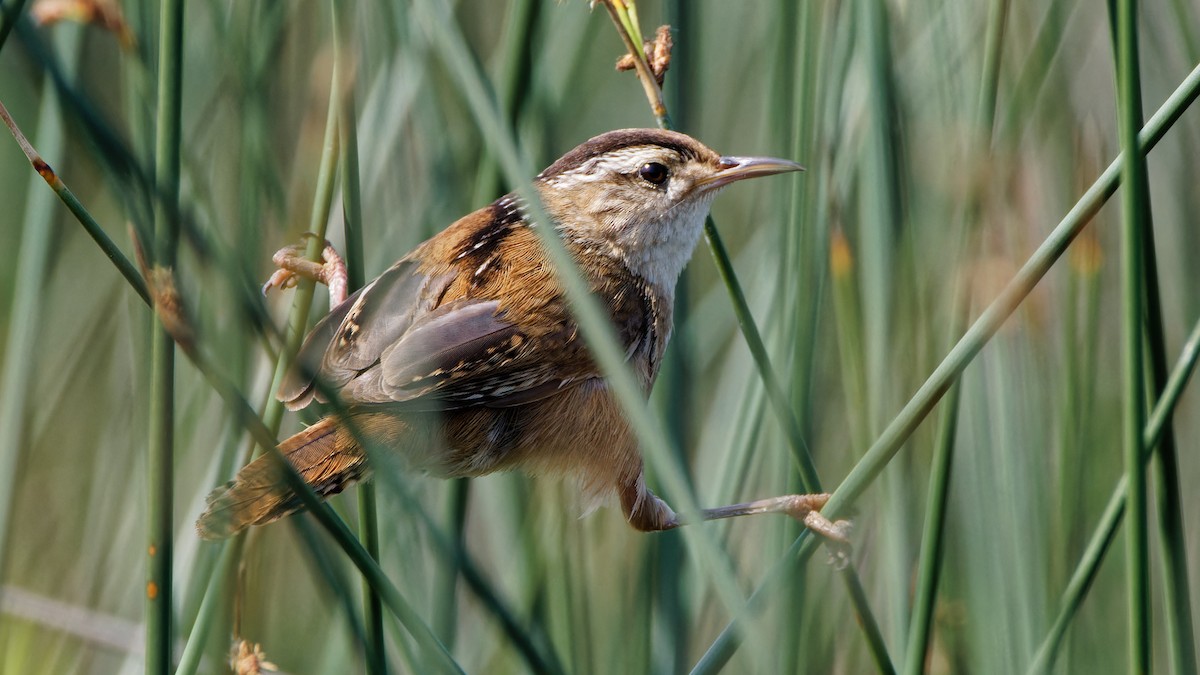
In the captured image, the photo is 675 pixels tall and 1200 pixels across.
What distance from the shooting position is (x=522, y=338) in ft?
8.03

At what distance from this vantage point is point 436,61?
2830mm

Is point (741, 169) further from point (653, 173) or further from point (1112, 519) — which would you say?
point (1112, 519)

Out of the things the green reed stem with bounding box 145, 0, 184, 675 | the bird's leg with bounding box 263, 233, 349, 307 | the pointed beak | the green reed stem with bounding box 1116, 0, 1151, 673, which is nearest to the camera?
the green reed stem with bounding box 145, 0, 184, 675

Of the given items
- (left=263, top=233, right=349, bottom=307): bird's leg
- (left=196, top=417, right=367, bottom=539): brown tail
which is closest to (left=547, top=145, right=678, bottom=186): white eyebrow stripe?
(left=263, top=233, right=349, bottom=307): bird's leg

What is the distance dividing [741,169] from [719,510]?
0.77 m

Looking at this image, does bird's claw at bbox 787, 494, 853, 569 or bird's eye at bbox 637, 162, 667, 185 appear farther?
bird's eye at bbox 637, 162, 667, 185

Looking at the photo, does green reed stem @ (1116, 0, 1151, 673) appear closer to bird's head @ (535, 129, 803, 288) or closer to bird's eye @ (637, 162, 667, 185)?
bird's head @ (535, 129, 803, 288)

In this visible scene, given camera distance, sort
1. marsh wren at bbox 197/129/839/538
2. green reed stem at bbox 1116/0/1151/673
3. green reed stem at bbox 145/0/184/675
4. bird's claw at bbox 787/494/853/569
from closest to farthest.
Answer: green reed stem at bbox 145/0/184/675 < green reed stem at bbox 1116/0/1151/673 < bird's claw at bbox 787/494/853/569 < marsh wren at bbox 197/129/839/538

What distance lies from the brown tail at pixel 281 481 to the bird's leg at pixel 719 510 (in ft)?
2.18

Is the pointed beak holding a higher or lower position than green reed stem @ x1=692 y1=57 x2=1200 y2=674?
higher

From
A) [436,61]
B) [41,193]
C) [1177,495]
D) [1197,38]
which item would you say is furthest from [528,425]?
[1197,38]

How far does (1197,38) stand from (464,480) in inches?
73.4

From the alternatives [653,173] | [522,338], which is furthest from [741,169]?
[522,338]

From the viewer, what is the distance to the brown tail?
5.52ft
